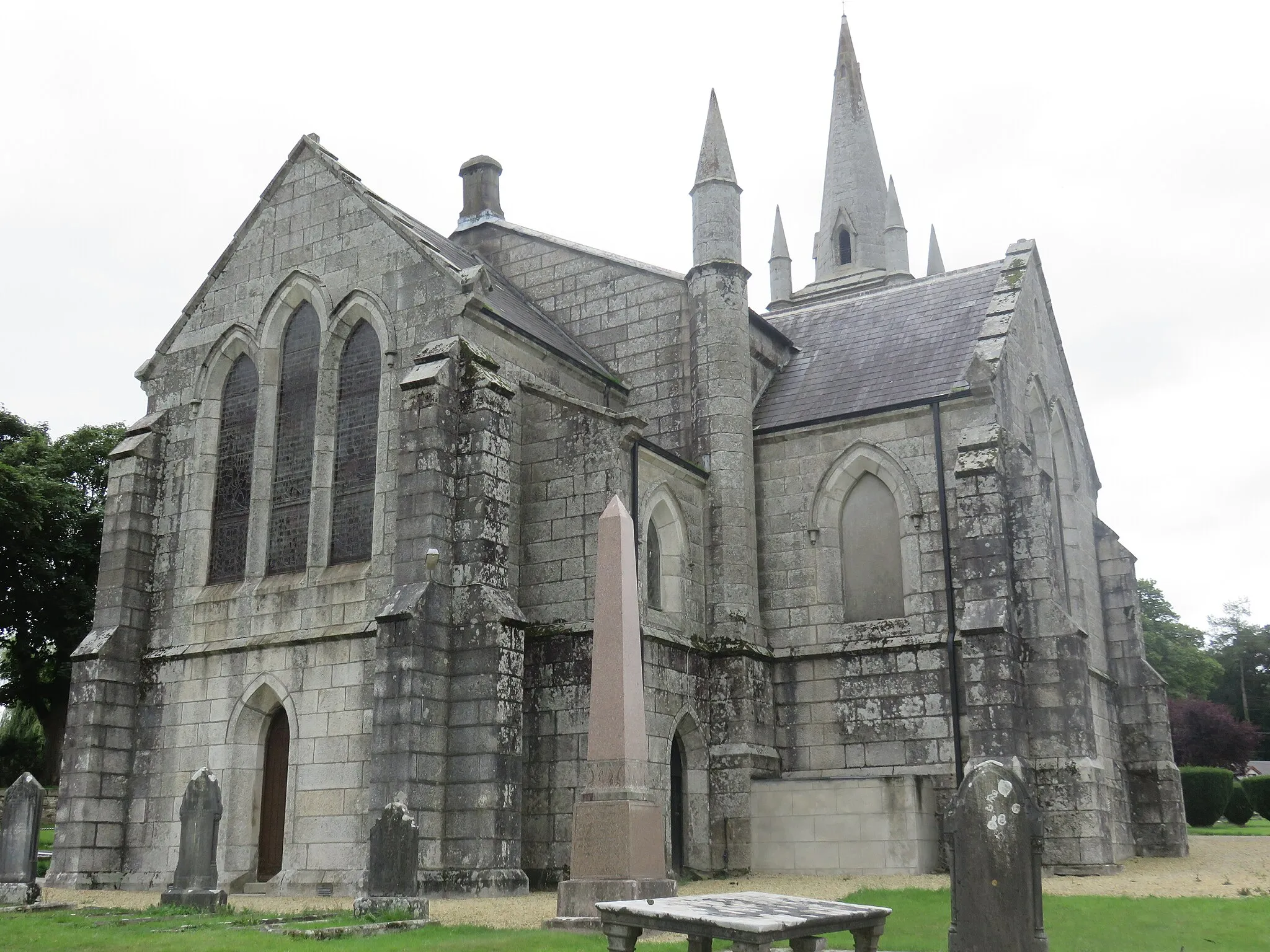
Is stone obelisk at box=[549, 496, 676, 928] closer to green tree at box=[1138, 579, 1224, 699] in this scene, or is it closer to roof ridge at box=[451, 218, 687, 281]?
roof ridge at box=[451, 218, 687, 281]

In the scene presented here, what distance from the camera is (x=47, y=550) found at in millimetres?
29297

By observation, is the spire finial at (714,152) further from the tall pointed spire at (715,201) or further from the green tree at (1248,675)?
the green tree at (1248,675)

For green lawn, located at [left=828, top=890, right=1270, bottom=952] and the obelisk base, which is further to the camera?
the obelisk base

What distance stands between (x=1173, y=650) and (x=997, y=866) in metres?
56.5

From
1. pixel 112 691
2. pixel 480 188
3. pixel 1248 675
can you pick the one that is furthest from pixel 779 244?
pixel 1248 675

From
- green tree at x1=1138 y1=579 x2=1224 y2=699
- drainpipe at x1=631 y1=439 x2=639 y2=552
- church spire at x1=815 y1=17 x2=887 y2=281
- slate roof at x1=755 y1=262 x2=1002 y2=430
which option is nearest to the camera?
drainpipe at x1=631 y1=439 x2=639 y2=552

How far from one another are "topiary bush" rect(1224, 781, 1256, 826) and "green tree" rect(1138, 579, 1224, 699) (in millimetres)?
19419

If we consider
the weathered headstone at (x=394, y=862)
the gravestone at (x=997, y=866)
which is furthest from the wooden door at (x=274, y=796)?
the gravestone at (x=997, y=866)

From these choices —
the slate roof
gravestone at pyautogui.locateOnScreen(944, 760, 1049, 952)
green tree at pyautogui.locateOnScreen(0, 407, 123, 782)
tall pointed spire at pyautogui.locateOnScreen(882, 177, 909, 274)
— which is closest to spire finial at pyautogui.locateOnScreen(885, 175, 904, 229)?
tall pointed spire at pyautogui.locateOnScreen(882, 177, 909, 274)

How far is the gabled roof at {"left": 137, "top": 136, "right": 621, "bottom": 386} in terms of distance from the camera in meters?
19.2

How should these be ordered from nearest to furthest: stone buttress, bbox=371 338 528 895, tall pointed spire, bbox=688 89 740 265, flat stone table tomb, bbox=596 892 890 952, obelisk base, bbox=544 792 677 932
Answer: flat stone table tomb, bbox=596 892 890 952 → obelisk base, bbox=544 792 677 932 → stone buttress, bbox=371 338 528 895 → tall pointed spire, bbox=688 89 740 265

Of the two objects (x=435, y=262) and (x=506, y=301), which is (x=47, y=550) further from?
(x=435, y=262)

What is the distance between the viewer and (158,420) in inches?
829

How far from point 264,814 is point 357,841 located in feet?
8.27
